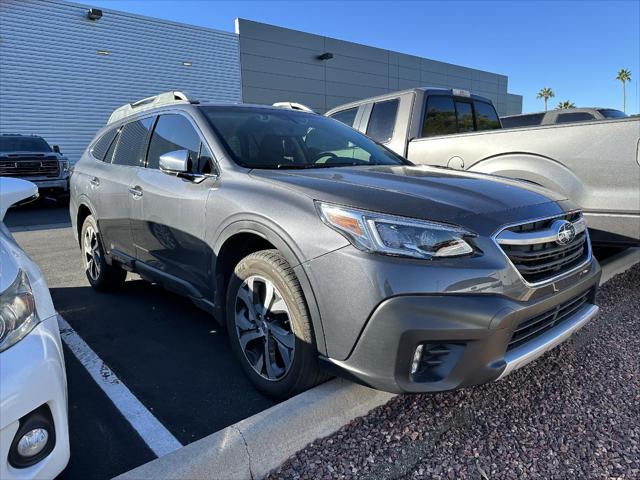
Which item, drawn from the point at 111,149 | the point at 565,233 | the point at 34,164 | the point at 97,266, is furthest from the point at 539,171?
the point at 34,164

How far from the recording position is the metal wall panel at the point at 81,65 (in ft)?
53.2

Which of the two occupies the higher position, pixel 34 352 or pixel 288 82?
pixel 288 82

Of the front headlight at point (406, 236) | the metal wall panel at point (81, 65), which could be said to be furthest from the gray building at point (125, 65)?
the front headlight at point (406, 236)

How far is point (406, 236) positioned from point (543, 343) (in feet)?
3.01

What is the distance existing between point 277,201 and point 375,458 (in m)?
1.31

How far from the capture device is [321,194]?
232 centimetres

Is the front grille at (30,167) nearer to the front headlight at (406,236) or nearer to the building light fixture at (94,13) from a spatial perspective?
the building light fixture at (94,13)

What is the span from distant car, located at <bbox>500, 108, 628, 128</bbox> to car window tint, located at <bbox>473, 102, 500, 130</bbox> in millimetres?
1934

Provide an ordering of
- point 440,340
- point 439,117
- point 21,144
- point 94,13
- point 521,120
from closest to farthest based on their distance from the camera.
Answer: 1. point 440,340
2. point 439,117
3. point 521,120
4. point 21,144
5. point 94,13

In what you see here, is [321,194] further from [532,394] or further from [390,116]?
[390,116]

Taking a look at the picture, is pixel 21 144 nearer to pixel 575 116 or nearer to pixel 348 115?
pixel 348 115

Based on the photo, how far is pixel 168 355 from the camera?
328 cm

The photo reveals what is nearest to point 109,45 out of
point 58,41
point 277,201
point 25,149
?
point 58,41

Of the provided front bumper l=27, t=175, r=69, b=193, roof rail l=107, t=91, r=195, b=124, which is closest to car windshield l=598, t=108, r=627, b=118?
roof rail l=107, t=91, r=195, b=124
